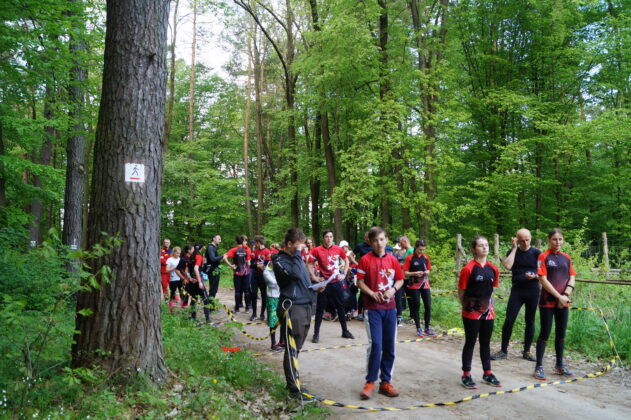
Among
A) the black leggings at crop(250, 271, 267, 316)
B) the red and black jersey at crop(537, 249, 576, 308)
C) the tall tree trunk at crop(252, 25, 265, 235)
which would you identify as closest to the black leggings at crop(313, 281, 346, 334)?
the black leggings at crop(250, 271, 267, 316)

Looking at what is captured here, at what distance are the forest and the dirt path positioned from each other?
293 inches

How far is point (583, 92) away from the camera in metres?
22.5

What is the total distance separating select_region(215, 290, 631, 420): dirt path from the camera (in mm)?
4809

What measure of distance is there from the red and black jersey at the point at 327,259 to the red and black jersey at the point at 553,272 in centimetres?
368

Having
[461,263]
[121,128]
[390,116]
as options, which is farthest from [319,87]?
[121,128]

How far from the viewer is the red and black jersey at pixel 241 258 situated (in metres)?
11.2

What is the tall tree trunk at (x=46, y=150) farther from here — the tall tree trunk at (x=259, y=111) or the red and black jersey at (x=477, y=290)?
the tall tree trunk at (x=259, y=111)

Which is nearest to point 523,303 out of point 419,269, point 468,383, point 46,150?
point 468,383

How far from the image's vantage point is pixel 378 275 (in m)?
5.50

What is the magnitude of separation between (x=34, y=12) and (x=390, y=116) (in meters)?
12.3

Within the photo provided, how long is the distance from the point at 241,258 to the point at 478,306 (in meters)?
6.88

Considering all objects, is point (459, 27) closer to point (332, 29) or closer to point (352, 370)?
point (332, 29)

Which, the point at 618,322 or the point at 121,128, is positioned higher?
the point at 121,128

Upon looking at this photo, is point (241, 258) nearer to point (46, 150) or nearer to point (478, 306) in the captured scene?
point (478, 306)
